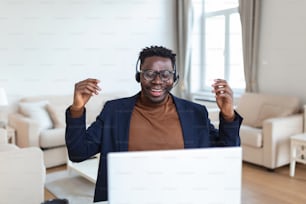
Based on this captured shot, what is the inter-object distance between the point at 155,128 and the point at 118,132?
13cm

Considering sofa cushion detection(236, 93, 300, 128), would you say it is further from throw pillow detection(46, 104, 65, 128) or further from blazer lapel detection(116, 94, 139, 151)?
blazer lapel detection(116, 94, 139, 151)

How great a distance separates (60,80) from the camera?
4.68m

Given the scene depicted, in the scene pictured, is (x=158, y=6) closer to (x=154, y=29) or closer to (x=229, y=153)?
(x=154, y=29)

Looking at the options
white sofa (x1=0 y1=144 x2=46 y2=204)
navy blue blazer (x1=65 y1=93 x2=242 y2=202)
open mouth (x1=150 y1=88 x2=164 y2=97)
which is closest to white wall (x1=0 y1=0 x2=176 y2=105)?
white sofa (x1=0 y1=144 x2=46 y2=204)

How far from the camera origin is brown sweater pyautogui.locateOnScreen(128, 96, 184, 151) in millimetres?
1083

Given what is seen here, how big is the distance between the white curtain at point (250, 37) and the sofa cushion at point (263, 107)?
0.86ft

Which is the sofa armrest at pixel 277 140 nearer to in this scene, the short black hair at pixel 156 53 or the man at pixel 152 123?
the man at pixel 152 123

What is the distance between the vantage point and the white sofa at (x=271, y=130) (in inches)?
136

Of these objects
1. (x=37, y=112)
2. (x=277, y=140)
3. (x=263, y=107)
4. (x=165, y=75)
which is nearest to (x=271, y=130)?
(x=277, y=140)

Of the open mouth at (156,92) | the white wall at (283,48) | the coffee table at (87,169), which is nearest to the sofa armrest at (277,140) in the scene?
the white wall at (283,48)

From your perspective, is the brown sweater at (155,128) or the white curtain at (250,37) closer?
the brown sweater at (155,128)

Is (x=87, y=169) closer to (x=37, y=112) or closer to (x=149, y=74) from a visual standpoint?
(x=37, y=112)

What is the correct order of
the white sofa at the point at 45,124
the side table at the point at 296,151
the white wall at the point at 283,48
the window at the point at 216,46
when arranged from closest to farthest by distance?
the side table at the point at 296,151, the white sofa at the point at 45,124, the white wall at the point at 283,48, the window at the point at 216,46

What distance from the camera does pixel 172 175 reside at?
27.0 inches
